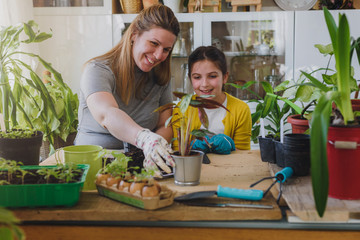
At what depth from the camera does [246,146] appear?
213cm

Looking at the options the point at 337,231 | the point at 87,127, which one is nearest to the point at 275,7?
the point at 87,127

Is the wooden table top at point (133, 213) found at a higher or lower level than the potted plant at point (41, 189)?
lower

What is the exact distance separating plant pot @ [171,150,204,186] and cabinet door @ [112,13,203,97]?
2.31m

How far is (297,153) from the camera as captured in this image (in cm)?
116

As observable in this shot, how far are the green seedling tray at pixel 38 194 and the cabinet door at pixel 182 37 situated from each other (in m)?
2.49

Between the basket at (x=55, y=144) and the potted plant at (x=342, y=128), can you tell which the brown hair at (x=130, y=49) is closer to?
the potted plant at (x=342, y=128)

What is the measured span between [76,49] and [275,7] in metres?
1.83

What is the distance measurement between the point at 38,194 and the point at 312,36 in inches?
111

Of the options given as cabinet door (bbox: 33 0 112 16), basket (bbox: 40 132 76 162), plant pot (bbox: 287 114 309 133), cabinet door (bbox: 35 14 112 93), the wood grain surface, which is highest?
cabinet door (bbox: 33 0 112 16)

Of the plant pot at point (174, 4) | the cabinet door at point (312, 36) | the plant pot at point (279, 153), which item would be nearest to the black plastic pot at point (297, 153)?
the plant pot at point (279, 153)

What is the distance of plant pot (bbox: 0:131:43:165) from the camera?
1290 mm

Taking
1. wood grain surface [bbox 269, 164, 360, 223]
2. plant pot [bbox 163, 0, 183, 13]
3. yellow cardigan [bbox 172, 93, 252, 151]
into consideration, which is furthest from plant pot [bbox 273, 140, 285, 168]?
plant pot [bbox 163, 0, 183, 13]

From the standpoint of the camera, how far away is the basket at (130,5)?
3.26 metres

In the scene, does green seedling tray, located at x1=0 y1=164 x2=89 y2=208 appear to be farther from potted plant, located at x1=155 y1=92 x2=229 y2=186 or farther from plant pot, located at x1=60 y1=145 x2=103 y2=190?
potted plant, located at x1=155 y1=92 x2=229 y2=186
